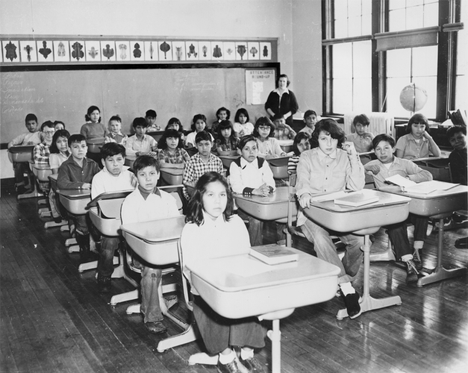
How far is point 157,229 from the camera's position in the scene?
2.80 meters

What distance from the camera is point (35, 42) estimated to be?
7820 millimetres

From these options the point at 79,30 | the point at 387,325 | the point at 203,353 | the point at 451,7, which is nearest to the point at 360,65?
the point at 451,7

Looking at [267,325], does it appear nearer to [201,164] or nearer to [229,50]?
[201,164]

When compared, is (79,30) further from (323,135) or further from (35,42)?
(323,135)

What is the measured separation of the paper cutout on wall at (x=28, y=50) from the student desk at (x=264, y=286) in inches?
262

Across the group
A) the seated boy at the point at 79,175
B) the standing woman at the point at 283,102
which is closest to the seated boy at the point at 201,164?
the seated boy at the point at 79,175

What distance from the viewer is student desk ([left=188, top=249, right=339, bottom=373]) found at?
6.15ft

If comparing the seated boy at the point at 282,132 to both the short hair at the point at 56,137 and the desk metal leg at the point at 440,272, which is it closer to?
the short hair at the point at 56,137

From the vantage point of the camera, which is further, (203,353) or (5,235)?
(5,235)

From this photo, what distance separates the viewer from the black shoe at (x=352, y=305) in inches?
123

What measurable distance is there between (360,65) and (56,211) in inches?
196

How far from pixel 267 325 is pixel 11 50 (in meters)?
6.30

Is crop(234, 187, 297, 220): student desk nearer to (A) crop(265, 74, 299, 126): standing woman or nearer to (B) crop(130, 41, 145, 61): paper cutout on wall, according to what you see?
(A) crop(265, 74, 299, 126): standing woman

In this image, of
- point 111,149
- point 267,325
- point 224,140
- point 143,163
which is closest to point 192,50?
point 224,140
